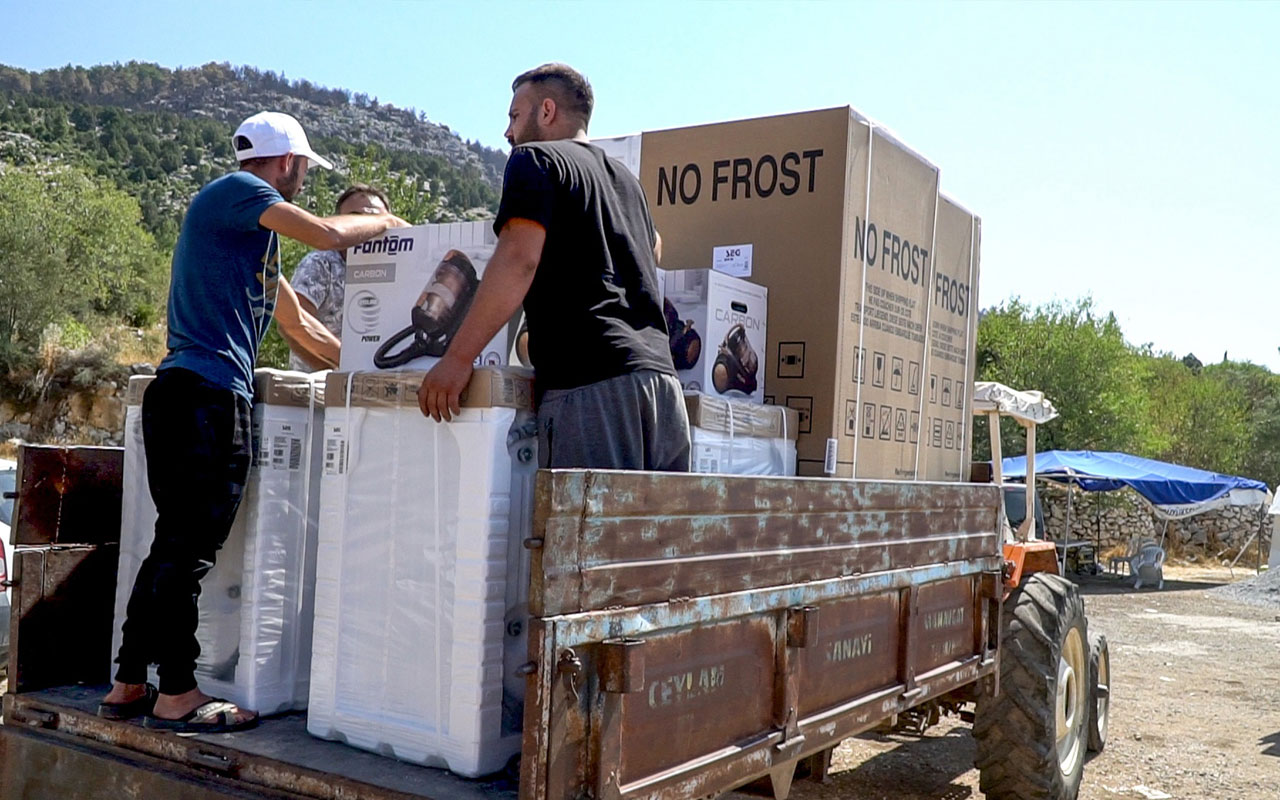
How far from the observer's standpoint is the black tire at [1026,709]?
466cm

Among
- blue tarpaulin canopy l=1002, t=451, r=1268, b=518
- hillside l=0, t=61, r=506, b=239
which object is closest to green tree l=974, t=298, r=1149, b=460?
blue tarpaulin canopy l=1002, t=451, r=1268, b=518

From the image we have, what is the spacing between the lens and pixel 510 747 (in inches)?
95.3

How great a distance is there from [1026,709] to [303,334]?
11.1 feet

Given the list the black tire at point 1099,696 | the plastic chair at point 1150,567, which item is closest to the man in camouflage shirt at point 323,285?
the black tire at point 1099,696

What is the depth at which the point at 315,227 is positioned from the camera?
9.10ft

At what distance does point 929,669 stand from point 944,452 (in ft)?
5.44

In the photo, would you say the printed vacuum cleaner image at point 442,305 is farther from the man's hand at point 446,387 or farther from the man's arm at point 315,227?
the man's hand at point 446,387

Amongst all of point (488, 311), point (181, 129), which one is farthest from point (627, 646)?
point (181, 129)

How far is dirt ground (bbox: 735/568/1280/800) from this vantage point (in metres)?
6.16

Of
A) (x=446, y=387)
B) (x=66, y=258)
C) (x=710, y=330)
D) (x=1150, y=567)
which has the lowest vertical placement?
(x=1150, y=567)

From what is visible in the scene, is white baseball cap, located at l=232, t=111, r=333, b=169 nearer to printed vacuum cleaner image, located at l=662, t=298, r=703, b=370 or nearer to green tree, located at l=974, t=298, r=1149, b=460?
printed vacuum cleaner image, located at l=662, t=298, r=703, b=370

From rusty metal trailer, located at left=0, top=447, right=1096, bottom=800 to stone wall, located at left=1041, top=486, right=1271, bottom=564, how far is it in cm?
2710

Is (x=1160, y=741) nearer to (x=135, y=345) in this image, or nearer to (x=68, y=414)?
(x=68, y=414)

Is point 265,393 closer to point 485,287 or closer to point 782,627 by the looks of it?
point 485,287
